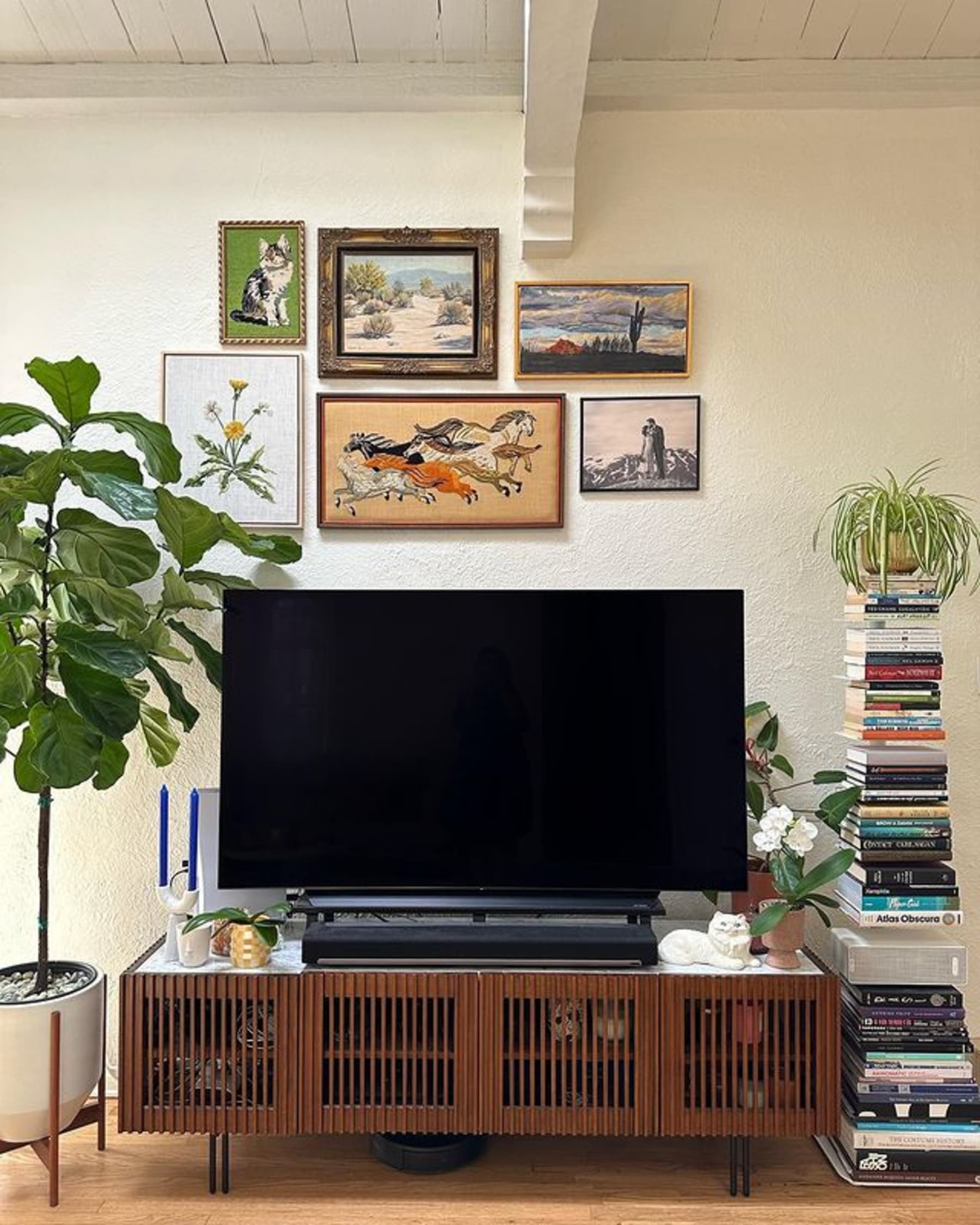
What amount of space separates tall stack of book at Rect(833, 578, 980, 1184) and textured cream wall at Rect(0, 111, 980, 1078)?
30cm

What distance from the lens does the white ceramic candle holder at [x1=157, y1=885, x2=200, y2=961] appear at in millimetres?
2064

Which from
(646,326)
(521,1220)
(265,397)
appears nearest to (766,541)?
(646,326)

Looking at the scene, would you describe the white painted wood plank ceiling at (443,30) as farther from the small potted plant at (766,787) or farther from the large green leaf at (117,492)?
the small potted plant at (766,787)

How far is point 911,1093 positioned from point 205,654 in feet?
5.91

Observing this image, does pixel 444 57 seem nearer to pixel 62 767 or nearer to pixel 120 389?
pixel 120 389

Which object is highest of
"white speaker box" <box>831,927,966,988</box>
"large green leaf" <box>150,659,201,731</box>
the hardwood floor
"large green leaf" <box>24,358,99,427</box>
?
"large green leaf" <box>24,358,99,427</box>

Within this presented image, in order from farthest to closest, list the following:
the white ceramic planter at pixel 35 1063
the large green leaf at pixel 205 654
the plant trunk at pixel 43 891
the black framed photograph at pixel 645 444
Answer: the black framed photograph at pixel 645 444 → the large green leaf at pixel 205 654 → the plant trunk at pixel 43 891 → the white ceramic planter at pixel 35 1063

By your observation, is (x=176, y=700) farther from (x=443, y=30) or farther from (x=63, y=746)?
(x=443, y=30)

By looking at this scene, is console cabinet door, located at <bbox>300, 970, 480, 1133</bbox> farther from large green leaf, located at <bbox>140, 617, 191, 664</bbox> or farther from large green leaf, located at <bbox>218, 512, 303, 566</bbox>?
large green leaf, located at <bbox>218, 512, 303, 566</bbox>

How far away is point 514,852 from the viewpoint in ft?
6.99

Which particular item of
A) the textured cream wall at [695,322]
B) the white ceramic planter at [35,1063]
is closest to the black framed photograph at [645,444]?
the textured cream wall at [695,322]

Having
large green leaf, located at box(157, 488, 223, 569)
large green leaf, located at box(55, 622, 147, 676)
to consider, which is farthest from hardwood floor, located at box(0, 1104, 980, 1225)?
large green leaf, located at box(157, 488, 223, 569)

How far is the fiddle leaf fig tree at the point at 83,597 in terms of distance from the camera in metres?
1.89

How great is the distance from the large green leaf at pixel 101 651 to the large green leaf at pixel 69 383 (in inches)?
18.1
